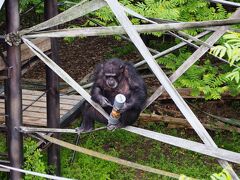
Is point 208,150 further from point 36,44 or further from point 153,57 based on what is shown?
point 36,44

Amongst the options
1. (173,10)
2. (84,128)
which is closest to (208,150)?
(84,128)

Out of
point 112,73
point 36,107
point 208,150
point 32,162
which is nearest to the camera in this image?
point 208,150

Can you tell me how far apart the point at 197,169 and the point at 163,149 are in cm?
108

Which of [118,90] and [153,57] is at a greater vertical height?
[153,57]

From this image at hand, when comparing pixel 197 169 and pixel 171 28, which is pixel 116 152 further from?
pixel 171 28

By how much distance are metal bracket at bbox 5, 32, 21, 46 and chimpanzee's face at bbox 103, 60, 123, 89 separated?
963 millimetres

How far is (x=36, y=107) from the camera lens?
25.5 feet

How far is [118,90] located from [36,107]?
8.47 feet

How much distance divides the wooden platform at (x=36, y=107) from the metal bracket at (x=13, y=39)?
5.68 ft

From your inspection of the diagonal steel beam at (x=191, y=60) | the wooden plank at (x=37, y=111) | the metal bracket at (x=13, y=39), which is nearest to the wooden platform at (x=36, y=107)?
the wooden plank at (x=37, y=111)

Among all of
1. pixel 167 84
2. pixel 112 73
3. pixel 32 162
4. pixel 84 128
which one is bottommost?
pixel 32 162

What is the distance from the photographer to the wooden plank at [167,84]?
3.88 m

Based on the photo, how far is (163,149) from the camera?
29.8 feet

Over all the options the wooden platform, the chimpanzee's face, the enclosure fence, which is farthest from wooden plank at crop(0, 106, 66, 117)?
the enclosure fence
